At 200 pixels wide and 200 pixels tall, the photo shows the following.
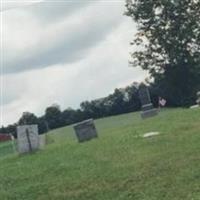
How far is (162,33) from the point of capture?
201 feet

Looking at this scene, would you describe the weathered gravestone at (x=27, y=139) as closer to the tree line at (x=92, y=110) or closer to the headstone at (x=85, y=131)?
the headstone at (x=85, y=131)

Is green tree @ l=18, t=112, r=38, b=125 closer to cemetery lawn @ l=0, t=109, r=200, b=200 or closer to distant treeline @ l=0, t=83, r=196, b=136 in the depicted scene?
distant treeline @ l=0, t=83, r=196, b=136

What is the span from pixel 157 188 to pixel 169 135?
6.77m

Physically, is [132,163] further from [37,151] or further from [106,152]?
[37,151]

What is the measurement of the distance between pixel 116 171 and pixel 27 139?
909 centimetres

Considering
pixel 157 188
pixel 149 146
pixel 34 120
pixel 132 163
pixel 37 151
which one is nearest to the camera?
pixel 157 188

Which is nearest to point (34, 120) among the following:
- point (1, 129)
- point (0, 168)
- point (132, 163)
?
point (1, 129)

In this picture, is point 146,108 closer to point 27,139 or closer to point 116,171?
point 27,139

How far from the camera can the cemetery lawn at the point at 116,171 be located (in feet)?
41.2

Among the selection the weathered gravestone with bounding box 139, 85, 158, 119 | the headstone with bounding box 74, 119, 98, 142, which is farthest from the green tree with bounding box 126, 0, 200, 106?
the headstone with bounding box 74, 119, 98, 142

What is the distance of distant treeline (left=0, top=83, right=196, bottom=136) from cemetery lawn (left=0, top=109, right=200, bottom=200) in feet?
108

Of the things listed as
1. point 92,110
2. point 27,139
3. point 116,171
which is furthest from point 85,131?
point 92,110

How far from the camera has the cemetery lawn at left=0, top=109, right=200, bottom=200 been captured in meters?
12.6

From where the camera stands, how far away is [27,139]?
2341cm
